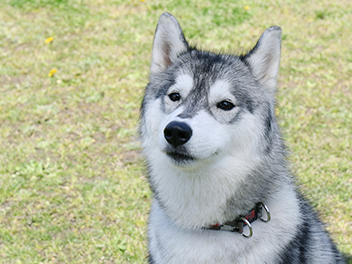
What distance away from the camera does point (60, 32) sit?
8.69 meters

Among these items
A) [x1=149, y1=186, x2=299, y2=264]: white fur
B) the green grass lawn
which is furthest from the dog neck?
the green grass lawn

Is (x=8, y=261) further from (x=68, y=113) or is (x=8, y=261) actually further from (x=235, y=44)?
(x=235, y=44)

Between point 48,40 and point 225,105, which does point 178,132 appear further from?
point 48,40

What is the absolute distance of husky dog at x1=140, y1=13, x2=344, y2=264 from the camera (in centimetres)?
272

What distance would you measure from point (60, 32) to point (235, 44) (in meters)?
4.00

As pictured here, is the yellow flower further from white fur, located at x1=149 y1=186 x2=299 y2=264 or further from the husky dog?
white fur, located at x1=149 y1=186 x2=299 y2=264

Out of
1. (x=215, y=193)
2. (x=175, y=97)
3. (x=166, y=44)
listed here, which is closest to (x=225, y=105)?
(x=175, y=97)

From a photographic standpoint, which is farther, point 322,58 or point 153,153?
point 322,58

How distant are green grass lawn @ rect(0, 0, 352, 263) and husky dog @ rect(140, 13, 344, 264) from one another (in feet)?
2.37

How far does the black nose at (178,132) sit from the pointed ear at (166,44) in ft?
3.15

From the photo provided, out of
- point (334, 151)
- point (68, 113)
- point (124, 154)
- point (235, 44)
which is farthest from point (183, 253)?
point (235, 44)

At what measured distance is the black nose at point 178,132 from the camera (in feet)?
8.27

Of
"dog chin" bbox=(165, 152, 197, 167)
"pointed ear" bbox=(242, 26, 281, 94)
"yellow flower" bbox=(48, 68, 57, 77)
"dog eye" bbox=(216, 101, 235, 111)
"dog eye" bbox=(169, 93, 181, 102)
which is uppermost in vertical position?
"pointed ear" bbox=(242, 26, 281, 94)

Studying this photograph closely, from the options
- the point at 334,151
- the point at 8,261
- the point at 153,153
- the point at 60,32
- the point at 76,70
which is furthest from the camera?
the point at 60,32
